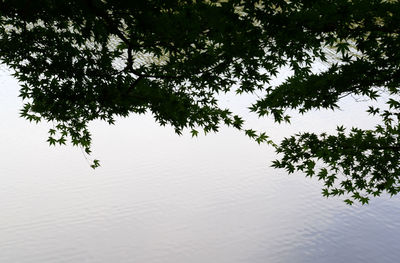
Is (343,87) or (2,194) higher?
(2,194)

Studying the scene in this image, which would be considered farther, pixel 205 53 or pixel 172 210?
pixel 172 210

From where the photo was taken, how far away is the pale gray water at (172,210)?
1414cm

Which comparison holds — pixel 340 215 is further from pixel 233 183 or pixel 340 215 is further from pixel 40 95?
pixel 40 95

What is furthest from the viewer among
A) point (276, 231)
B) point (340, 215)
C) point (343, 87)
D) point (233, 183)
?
point (233, 183)

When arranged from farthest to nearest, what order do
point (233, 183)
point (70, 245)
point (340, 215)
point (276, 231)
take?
point (233, 183) → point (340, 215) → point (276, 231) → point (70, 245)

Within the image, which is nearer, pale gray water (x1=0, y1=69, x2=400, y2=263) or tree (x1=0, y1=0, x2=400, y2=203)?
tree (x1=0, y1=0, x2=400, y2=203)

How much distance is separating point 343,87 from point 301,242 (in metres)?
8.78

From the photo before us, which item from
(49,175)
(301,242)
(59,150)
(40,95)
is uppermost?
(59,150)

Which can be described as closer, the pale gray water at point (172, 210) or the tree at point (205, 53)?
the tree at point (205, 53)

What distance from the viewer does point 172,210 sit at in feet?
55.5

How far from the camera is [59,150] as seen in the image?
880 inches

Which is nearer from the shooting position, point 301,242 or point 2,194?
Answer: point 301,242

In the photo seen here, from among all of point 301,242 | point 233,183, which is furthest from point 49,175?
point 301,242

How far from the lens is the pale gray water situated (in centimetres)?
1414
